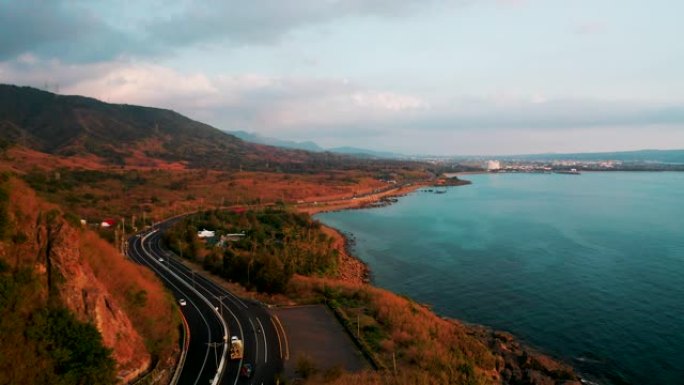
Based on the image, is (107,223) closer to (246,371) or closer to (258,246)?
(258,246)

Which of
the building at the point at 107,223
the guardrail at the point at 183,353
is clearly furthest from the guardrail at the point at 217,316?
the building at the point at 107,223

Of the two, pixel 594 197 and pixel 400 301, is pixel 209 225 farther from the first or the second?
pixel 594 197

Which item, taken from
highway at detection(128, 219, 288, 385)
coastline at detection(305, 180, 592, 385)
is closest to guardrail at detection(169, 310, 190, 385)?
highway at detection(128, 219, 288, 385)

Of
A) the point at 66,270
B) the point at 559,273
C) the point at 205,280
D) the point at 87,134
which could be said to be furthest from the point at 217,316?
the point at 87,134

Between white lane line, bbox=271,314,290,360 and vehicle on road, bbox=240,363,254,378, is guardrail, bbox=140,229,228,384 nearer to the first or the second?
vehicle on road, bbox=240,363,254,378

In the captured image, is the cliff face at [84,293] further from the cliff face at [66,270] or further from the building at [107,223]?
the building at [107,223]
